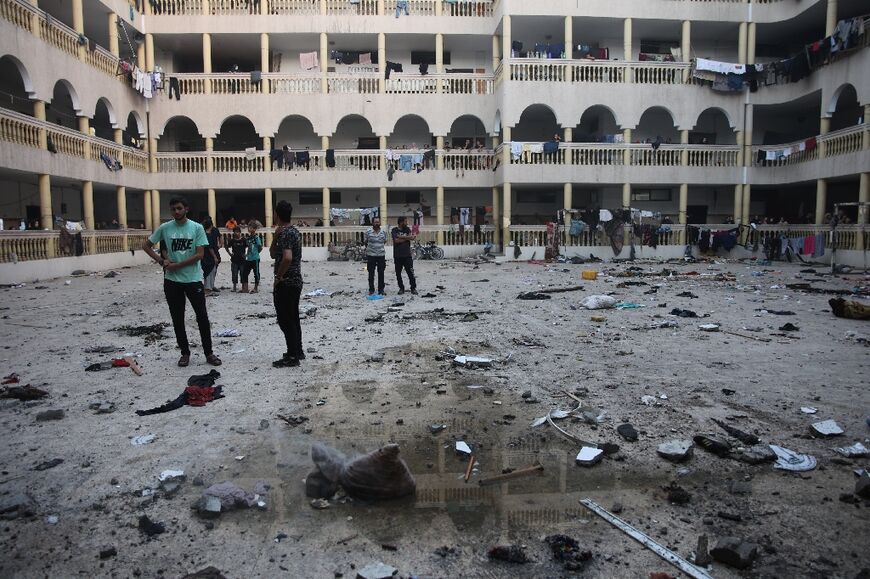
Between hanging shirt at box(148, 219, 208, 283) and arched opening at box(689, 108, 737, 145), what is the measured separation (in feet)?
83.2

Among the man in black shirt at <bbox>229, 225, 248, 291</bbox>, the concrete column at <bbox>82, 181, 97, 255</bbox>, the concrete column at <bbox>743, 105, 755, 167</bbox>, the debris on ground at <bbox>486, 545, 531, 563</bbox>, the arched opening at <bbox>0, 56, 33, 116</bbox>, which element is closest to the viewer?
the debris on ground at <bbox>486, 545, 531, 563</bbox>

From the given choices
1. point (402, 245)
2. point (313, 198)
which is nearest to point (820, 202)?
point (402, 245)

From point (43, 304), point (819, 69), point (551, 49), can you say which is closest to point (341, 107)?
point (551, 49)

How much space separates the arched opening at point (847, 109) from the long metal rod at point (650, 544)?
24.5 metres

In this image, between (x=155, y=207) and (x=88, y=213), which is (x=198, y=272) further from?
(x=155, y=207)

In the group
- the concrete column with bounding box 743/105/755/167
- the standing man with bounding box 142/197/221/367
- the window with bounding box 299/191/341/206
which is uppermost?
the concrete column with bounding box 743/105/755/167

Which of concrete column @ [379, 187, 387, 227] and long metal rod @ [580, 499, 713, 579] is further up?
concrete column @ [379, 187, 387, 227]

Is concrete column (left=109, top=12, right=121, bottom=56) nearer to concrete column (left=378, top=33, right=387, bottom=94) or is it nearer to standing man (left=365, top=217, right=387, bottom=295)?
concrete column (left=378, top=33, right=387, bottom=94)

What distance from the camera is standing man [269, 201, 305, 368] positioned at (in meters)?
5.91

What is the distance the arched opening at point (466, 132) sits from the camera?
26.9 meters

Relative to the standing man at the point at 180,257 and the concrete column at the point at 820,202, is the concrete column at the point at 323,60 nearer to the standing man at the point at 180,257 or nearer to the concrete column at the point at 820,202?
the concrete column at the point at 820,202

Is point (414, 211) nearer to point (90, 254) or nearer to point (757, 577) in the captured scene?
point (90, 254)

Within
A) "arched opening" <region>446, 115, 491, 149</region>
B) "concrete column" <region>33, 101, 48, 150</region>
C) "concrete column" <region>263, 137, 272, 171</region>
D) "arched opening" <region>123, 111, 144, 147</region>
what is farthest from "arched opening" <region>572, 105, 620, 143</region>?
"concrete column" <region>33, 101, 48, 150</region>

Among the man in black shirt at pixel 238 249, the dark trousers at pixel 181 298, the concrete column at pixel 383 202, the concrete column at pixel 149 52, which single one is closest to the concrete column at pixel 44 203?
the man in black shirt at pixel 238 249
